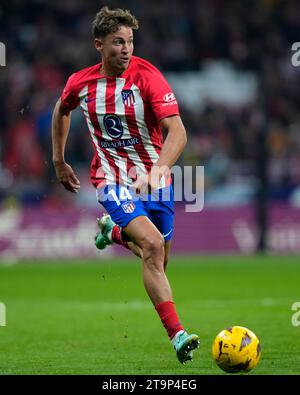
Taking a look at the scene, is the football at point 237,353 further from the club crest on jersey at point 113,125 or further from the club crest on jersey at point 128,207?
the club crest on jersey at point 113,125

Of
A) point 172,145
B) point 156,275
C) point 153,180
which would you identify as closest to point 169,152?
point 172,145

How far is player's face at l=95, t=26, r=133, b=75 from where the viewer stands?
6926 mm

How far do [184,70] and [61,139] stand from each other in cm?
1257

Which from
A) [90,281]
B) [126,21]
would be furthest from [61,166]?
[90,281]

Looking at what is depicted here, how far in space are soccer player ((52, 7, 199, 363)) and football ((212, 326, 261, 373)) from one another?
59cm

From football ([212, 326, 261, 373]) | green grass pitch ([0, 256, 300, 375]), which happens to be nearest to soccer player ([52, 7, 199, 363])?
football ([212, 326, 261, 373])

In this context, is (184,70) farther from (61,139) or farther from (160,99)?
(160,99)

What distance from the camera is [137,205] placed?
698cm

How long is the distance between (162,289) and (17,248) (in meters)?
10.4

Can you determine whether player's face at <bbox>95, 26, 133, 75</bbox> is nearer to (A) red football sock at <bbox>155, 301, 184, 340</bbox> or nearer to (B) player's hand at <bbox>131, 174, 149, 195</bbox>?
(B) player's hand at <bbox>131, 174, 149, 195</bbox>

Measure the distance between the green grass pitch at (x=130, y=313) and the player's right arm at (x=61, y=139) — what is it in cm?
124

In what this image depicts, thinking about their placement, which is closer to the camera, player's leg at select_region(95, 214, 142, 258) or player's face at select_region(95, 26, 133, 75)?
player's face at select_region(95, 26, 133, 75)

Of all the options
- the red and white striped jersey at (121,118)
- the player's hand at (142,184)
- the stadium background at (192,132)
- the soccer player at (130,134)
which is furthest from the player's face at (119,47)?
the stadium background at (192,132)
